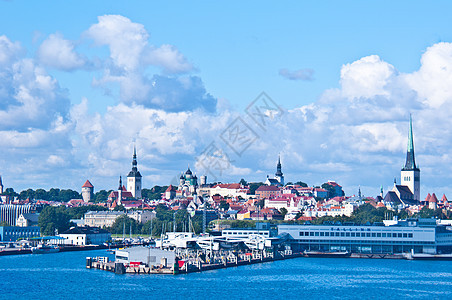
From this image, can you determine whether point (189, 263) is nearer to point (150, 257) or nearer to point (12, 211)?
point (150, 257)

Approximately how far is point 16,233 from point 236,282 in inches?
2861

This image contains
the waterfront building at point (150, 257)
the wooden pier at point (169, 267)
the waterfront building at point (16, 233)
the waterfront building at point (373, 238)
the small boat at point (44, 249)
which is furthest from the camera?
the waterfront building at point (16, 233)

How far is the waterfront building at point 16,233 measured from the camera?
130100 millimetres

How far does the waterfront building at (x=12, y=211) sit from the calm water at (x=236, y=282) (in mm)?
86057

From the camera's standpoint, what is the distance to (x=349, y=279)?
73375mm

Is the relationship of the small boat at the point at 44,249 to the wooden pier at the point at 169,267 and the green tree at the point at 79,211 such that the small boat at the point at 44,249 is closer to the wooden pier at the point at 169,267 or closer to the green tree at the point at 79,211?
the wooden pier at the point at 169,267

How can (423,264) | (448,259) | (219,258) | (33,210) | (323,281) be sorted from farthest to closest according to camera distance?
(33,210), (448,259), (423,264), (219,258), (323,281)

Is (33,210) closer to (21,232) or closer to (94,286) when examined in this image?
(21,232)

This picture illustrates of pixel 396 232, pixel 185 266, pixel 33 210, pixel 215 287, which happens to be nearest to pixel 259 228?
pixel 396 232

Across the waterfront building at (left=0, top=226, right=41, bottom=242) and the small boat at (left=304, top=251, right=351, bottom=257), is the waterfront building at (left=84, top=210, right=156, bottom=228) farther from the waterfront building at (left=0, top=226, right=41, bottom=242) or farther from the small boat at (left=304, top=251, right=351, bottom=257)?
the small boat at (left=304, top=251, right=351, bottom=257)

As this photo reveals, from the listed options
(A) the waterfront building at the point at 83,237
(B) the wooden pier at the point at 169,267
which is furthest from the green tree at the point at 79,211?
(B) the wooden pier at the point at 169,267

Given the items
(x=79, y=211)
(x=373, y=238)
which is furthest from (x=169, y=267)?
(x=79, y=211)

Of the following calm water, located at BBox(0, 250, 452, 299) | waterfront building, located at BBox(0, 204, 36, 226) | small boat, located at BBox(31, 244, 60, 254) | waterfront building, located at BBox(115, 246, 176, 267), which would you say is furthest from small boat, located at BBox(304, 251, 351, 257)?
waterfront building, located at BBox(0, 204, 36, 226)

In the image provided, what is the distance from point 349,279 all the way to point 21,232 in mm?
74243
